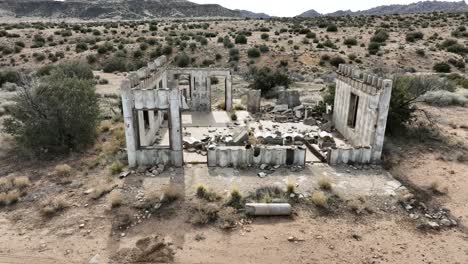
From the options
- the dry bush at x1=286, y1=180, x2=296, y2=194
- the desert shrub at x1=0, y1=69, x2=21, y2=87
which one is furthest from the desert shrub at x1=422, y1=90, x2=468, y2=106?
the desert shrub at x1=0, y1=69, x2=21, y2=87

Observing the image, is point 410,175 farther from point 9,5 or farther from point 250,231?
point 9,5

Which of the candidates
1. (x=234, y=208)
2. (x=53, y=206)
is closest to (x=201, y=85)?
(x=234, y=208)

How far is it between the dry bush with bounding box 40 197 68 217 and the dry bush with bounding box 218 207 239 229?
491 cm

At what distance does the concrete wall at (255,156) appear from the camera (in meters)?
12.9

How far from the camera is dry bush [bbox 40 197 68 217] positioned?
10.2m

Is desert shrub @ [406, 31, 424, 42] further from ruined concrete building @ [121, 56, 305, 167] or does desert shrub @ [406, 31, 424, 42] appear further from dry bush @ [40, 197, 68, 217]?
dry bush @ [40, 197, 68, 217]

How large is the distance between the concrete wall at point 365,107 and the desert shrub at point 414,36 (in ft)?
97.8

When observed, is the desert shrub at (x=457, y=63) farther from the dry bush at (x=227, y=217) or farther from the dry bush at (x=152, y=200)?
the dry bush at (x=152, y=200)

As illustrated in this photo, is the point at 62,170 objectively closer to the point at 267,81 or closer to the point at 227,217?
the point at 227,217

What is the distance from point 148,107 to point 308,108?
1077cm

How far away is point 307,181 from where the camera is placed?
12.0 metres

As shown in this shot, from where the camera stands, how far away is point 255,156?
514 inches

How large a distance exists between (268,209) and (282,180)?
210cm

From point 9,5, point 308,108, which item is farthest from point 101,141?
point 9,5
